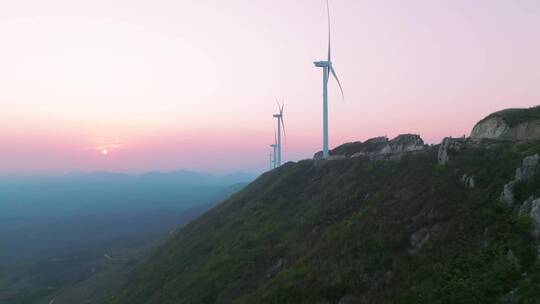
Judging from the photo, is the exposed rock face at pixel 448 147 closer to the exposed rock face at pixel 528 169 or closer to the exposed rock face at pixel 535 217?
the exposed rock face at pixel 528 169

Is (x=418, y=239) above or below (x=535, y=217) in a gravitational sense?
below

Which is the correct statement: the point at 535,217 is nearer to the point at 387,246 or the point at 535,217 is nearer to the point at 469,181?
the point at 469,181

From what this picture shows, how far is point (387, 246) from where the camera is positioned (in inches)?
1049

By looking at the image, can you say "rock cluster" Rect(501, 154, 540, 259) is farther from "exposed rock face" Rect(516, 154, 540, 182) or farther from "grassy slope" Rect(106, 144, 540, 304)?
"grassy slope" Rect(106, 144, 540, 304)

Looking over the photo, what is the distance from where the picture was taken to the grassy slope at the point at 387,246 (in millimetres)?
20359

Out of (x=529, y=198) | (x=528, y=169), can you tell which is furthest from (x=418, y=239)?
(x=528, y=169)

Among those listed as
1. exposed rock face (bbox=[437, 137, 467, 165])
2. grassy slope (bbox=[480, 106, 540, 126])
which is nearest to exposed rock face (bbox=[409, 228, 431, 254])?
exposed rock face (bbox=[437, 137, 467, 165])

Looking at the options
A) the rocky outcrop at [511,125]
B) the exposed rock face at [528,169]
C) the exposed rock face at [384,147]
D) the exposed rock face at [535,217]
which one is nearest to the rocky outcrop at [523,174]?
the exposed rock face at [528,169]

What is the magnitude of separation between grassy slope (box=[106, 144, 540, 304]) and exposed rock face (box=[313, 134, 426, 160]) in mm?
2629

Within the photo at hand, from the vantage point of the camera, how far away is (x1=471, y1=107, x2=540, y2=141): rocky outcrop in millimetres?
37531

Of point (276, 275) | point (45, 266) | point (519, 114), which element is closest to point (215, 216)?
point (276, 275)

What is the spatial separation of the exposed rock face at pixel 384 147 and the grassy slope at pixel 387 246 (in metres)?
2.63

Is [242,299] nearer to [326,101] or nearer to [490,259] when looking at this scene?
[490,259]

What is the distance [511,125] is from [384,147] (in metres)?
24.3
